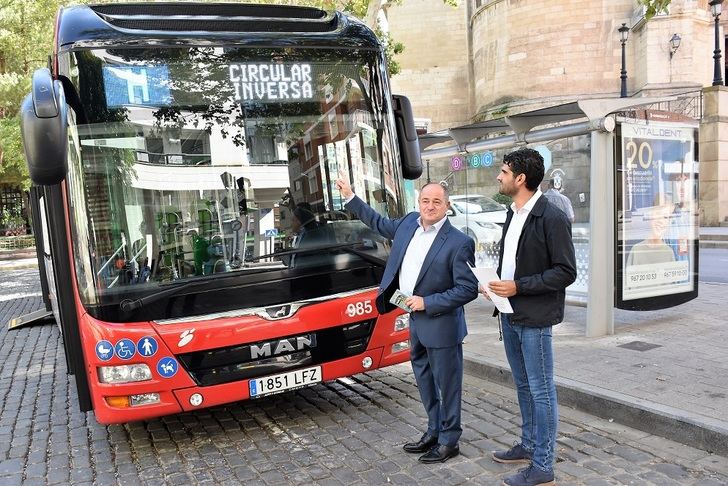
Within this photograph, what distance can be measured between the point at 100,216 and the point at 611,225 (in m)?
5.00

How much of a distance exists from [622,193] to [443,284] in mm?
3730

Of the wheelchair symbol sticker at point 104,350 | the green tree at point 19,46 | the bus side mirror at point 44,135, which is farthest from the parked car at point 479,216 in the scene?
the green tree at point 19,46

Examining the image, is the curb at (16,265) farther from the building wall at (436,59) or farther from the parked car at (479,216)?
the building wall at (436,59)

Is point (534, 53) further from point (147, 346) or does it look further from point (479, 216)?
point (147, 346)

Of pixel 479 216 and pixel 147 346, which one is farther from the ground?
pixel 479 216

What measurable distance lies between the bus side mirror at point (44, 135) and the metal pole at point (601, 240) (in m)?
4.98

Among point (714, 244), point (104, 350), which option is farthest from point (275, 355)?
point (714, 244)

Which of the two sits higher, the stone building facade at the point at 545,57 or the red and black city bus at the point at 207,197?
the stone building facade at the point at 545,57

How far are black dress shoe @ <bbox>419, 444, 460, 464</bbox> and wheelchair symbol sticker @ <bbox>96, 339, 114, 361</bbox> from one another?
81.5 inches

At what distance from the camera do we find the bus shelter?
632cm

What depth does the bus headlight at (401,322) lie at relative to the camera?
4707 millimetres

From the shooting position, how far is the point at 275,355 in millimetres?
4207

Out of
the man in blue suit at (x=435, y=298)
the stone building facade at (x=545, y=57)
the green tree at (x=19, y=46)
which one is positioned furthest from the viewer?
the stone building facade at (x=545, y=57)

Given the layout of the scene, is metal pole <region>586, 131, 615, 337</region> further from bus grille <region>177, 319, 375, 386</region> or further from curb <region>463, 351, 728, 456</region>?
Answer: bus grille <region>177, 319, 375, 386</region>
